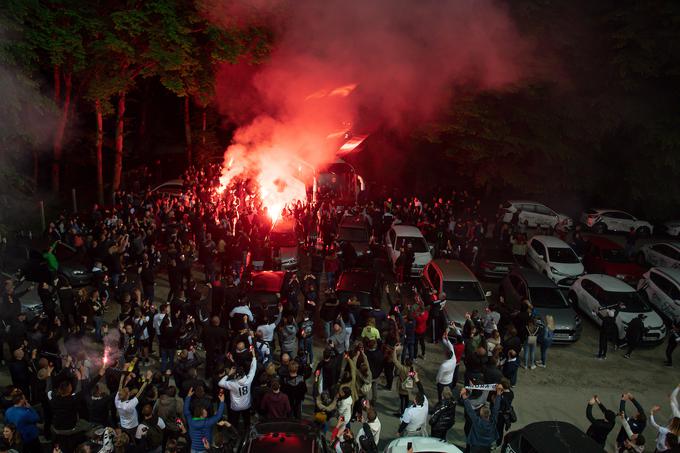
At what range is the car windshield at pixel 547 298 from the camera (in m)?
12.8

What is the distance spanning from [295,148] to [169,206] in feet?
30.0

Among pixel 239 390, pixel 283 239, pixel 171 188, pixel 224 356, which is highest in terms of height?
pixel 171 188

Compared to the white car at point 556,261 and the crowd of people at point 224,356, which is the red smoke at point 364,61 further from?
the crowd of people at point 224,356

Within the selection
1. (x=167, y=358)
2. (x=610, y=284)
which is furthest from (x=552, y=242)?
(x=167, y=358)

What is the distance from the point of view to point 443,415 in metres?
7.43

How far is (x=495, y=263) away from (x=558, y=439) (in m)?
9.74

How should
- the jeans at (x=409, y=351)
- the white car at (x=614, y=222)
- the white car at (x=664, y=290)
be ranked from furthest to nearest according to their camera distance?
the white car at (x=614, y=222)
the white car at (x=664, y=290)
the jeans at (x=409, y=351)

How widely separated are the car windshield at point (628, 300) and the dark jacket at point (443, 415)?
7.49m

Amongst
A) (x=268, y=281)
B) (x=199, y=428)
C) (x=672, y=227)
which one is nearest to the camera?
(x=199, y=428)

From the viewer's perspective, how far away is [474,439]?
283 inches

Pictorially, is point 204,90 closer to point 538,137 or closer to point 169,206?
point 169,206

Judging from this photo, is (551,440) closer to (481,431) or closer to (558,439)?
(558,439)

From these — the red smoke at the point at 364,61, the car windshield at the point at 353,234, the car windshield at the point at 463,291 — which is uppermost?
the red smoke at the point at 364,61

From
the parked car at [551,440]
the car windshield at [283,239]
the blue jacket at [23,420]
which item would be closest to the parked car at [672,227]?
the car windshield at [283,239]
